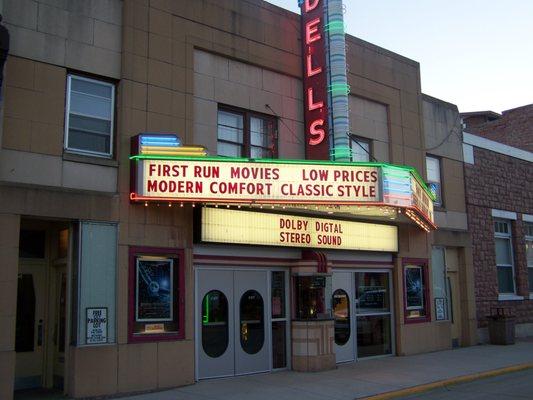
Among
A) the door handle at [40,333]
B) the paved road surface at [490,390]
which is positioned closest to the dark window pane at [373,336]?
the paved road surface at [490,390]

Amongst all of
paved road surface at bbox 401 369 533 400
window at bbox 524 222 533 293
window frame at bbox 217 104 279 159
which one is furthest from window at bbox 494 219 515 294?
window frame at bbox 217 104 279 159

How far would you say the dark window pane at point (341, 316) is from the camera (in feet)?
50.6

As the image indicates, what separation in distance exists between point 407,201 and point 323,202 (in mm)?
2034

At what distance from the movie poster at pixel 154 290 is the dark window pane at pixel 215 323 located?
38.5 inches

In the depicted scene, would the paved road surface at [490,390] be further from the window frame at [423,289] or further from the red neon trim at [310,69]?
the red neon trim at [310,69]

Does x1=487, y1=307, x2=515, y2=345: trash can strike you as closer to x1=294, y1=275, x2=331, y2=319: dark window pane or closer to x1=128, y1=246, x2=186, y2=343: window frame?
x1=294, y1=275, x2=331, y2=319: dark window pane

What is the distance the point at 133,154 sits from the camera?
38.1 feet

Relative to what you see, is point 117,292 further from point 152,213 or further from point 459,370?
point 459,370

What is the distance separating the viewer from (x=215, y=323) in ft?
42.4

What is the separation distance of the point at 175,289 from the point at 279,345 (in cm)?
322

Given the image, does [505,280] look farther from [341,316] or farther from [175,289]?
[175,289]

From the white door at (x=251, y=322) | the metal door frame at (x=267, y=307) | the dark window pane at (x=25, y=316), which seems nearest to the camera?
the dark window pane at (x=25, y=316)

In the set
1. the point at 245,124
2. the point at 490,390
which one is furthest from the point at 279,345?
the point at 245,124

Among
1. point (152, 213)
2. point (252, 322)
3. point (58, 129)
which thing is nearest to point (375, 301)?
point (252, 322)
